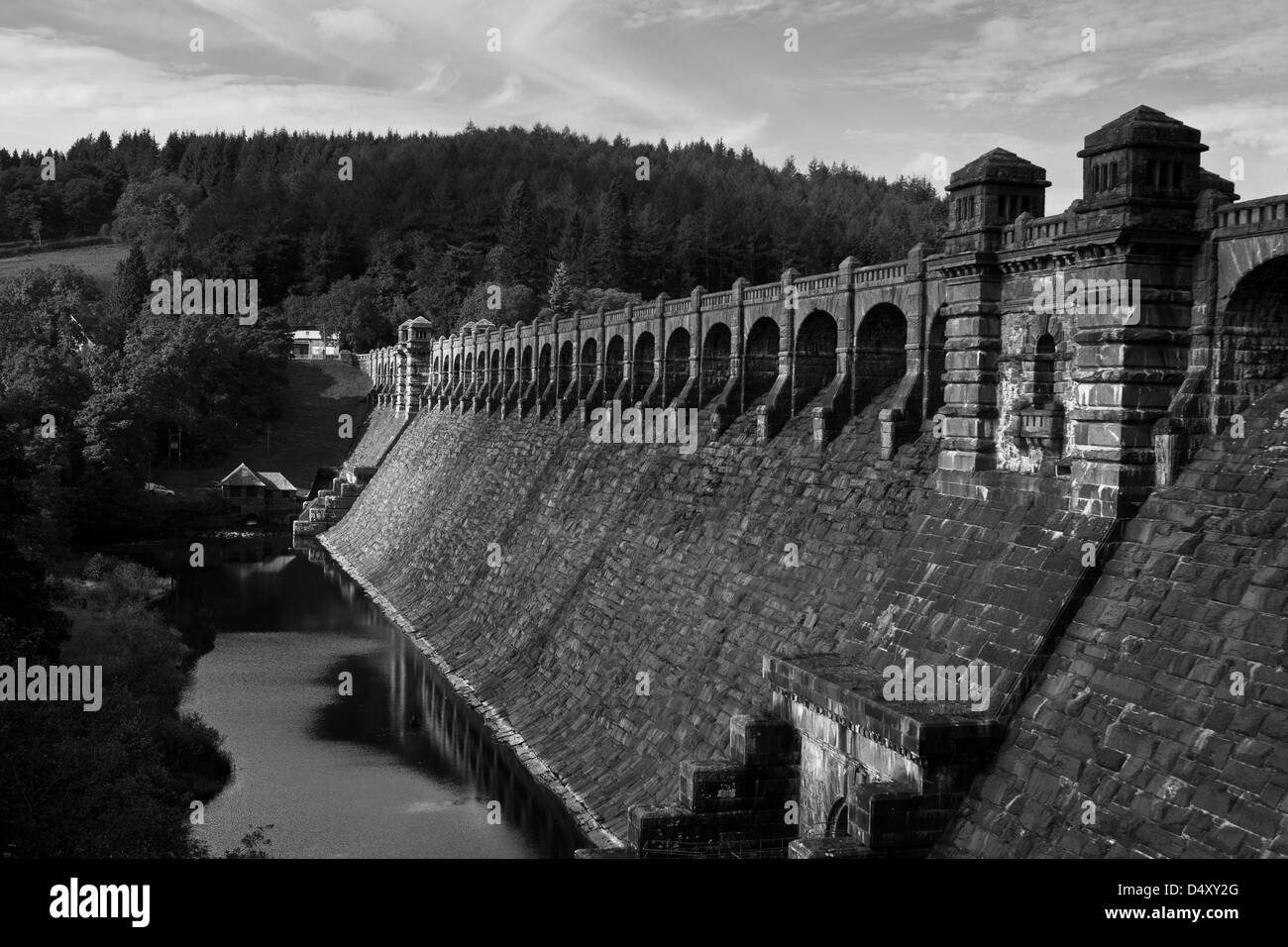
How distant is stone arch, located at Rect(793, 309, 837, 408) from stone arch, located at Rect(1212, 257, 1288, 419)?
16.3 m

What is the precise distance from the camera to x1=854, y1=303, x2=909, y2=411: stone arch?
1227 inches

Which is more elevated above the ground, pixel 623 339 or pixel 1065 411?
pixel 623 339

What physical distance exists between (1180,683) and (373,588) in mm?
55423

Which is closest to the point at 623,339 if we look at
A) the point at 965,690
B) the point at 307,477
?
the point at 965,690

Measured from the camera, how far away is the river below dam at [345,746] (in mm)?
30625

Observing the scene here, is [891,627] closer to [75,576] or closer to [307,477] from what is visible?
[75,576]

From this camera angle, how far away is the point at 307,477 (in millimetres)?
112875

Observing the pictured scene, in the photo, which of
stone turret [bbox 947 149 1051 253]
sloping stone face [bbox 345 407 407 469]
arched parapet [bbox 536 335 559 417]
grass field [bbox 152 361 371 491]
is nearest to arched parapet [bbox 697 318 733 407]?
arched parapet [bbox 536 335 559 417]

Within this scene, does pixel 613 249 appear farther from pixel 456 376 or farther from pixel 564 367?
pixel 564 367

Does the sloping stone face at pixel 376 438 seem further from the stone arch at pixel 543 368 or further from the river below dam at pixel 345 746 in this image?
the river below dam at pixel 345 746

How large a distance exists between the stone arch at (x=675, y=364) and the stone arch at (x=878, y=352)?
538 inches

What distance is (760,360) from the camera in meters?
38.4

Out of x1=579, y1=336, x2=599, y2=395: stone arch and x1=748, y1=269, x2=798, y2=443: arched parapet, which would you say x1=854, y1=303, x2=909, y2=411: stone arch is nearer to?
x1=748, y1=269, x2=798, y2=443: arched parapet

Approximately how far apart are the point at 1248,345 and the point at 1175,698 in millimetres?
6235
